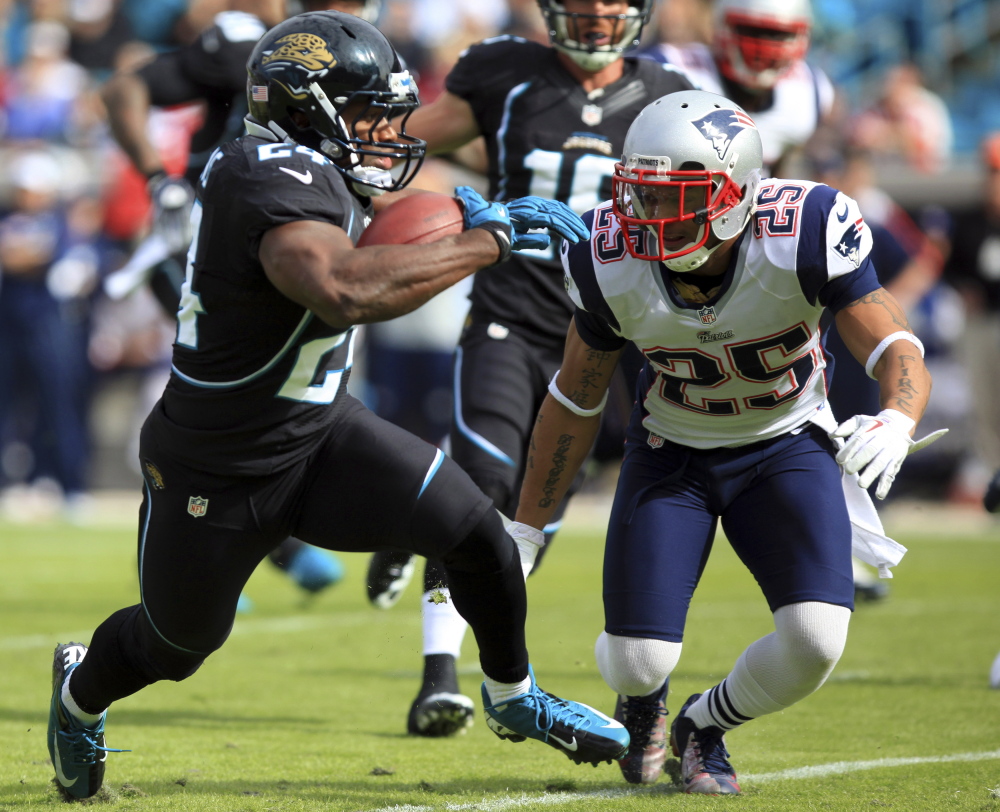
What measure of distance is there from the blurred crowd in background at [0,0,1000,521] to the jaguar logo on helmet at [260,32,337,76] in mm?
5332

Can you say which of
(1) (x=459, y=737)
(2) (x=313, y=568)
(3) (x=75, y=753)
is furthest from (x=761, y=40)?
(3) (x=75, y=753)

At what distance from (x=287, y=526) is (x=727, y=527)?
42.7 inches

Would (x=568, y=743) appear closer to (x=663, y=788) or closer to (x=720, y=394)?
(x=663, y=788)

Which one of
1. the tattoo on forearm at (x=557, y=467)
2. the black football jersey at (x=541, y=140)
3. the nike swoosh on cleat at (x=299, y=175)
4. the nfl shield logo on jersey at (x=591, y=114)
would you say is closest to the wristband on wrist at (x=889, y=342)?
the tattoo on forearm at (x=557, y=467)

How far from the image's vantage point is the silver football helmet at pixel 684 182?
317 cm

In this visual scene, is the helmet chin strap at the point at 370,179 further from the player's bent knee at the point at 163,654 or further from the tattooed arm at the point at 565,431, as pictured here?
the player's bent knee at the point at 163,654

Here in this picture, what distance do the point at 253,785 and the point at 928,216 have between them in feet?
27.4

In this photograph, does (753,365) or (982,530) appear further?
(982,530)

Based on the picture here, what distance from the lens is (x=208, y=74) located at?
18.9 ft

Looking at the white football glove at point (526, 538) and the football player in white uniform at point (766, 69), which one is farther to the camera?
the football player in white uniform at point (766, 69)

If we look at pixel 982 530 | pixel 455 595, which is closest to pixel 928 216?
pixel 982 530

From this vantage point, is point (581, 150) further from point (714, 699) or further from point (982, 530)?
point (982, 530)

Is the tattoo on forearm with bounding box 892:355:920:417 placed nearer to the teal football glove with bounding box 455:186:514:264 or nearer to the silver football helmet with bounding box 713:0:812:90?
the teal football glove with bounding box 455:186:514:264

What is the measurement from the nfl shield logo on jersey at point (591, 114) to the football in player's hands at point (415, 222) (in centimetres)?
171
